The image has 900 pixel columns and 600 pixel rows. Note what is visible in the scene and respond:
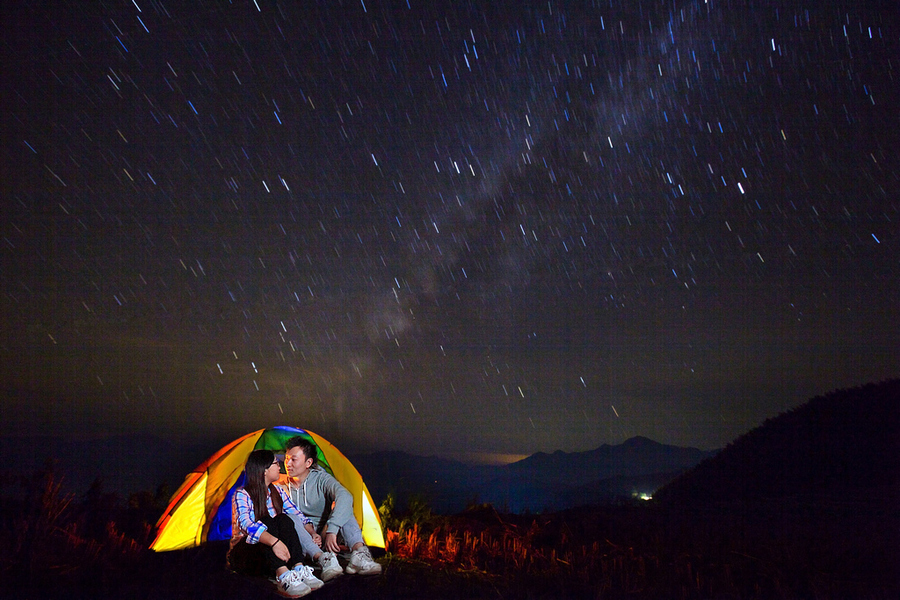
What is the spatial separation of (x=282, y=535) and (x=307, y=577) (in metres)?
0.52

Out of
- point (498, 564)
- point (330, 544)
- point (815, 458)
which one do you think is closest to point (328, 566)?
point (330, 544)

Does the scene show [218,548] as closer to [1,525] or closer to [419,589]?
[1,525]

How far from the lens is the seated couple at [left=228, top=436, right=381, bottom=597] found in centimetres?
522

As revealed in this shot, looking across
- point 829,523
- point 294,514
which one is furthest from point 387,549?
point 829,523

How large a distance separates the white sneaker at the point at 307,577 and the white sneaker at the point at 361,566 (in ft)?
2.82

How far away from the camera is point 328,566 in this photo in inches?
223

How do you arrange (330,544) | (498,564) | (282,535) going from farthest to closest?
(498,564) → (330,544) → (282,535)

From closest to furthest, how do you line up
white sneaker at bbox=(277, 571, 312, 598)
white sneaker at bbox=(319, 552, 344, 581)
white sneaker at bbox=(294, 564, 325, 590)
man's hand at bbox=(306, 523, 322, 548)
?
white sneaker at bbox=(277, 571, 312, 598), white sneaker at bbox=(294, 564, 325, 590), white sneaker at bbox=(319, 552, 344, 581), man's hand at bbox=(306, 523, 322, 548)

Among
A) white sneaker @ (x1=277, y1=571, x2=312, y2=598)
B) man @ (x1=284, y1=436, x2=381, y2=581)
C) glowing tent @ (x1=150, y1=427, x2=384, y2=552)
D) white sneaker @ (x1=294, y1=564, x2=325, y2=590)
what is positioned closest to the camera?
white sneaker @ (x1=277, y1=571, x2=312, y2=598)

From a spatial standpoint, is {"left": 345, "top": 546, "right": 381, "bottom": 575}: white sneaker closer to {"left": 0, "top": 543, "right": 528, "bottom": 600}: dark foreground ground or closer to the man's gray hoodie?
{"left": 0, "top": 543, "right": 528, "bottom": 600}: dark foreground ground

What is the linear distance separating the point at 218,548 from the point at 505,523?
21.2 ft

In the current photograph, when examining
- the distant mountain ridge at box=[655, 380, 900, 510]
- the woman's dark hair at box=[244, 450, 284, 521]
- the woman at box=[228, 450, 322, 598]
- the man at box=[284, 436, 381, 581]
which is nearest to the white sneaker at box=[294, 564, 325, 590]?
the woman at box=[228, 450, 322, 598]

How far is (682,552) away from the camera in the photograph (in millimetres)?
8430

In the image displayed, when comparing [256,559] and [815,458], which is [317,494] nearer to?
[256,559]
